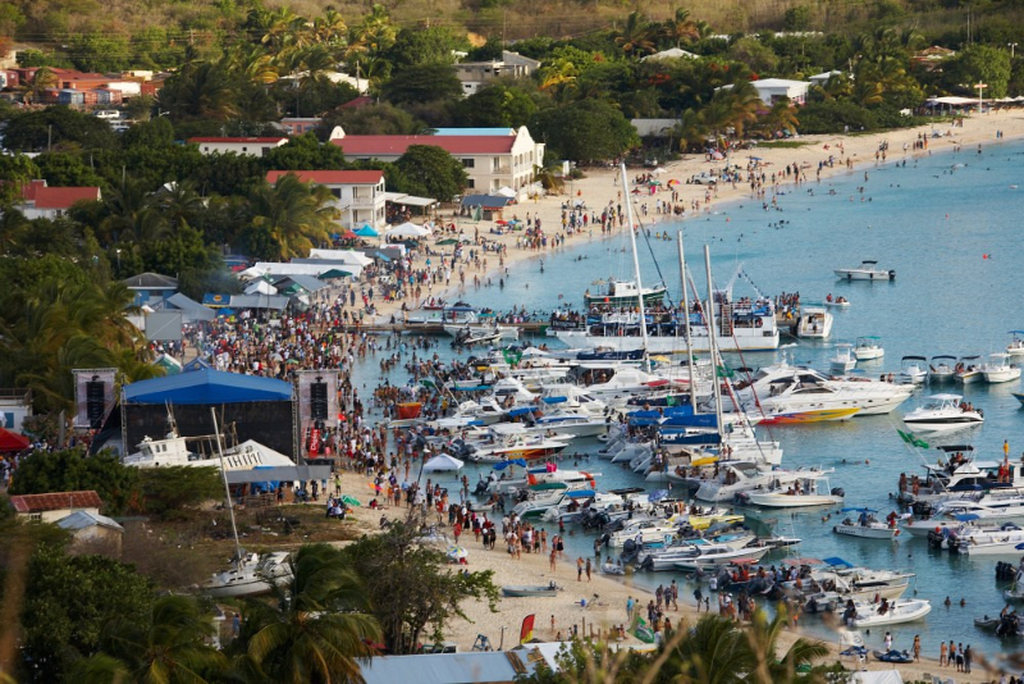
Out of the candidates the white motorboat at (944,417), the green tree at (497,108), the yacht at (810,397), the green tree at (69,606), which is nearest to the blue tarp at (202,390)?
the green tree at (69,606)

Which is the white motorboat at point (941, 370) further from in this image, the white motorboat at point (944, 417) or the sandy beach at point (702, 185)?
the sandy beach at point (702, 185)

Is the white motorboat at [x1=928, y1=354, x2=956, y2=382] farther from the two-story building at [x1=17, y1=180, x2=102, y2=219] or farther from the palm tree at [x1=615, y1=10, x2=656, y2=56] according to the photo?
the palm tree at [x1=615, y1=10, x2=656, y2=56]

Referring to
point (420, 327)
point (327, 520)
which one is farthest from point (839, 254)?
point (327, 520)

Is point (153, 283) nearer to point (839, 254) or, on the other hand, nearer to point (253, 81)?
point (839, 254)

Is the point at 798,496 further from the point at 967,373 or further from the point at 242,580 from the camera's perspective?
the point at 967,373

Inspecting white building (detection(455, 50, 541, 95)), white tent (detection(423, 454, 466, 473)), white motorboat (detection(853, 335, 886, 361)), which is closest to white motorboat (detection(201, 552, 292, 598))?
white tent (detection(423, 454, 466, 473))
